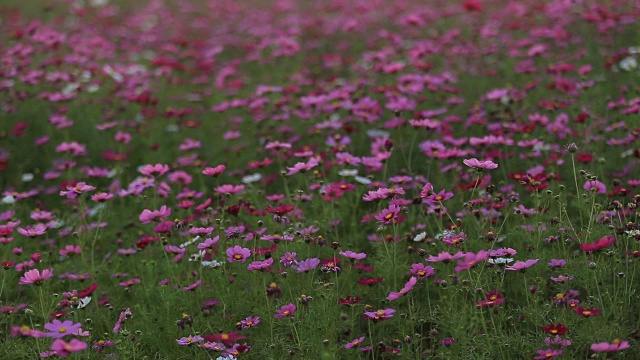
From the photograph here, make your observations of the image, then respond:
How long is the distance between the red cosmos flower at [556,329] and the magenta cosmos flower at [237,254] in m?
1.17

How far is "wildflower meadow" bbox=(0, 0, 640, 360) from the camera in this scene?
107 inches

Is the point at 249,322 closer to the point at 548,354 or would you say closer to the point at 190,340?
the point at 190,340

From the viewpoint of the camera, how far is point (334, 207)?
394 cm

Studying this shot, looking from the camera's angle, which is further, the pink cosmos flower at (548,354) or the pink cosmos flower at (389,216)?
the pink cosmos flower at (389,216)

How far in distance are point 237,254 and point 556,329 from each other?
4.09 feet

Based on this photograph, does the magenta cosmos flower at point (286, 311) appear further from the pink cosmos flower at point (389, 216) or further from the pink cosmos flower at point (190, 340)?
the pink cosmos flower at point (389, 216)

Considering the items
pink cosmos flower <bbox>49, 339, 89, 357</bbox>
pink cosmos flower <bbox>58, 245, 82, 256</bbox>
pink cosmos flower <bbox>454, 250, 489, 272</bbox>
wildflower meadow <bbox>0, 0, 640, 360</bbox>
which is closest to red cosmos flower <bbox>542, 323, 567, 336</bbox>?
wildflower meadow <bbox>0, 0, 640, 360</bbox>

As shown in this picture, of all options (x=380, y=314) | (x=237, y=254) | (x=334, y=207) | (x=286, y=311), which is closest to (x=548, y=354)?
(x=380, y=314)

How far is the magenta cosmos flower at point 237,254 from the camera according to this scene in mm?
2828

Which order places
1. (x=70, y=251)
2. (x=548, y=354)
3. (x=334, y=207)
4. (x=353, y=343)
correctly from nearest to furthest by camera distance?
(x=548, y=354) < (x=353, y=343) < (x=70, y=251) < (x=334, y=207)

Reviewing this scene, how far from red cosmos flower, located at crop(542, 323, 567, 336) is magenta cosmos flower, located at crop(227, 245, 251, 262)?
3.83 ft

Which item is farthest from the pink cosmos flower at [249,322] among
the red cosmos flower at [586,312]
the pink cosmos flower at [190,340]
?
the red cosmos flower at [586,312]

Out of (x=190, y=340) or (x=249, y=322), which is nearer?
(x=190, y=340)

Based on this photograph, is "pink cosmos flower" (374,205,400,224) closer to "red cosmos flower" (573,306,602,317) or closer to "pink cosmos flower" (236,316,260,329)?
"pink cosmos flower" (236,316,260,329)
